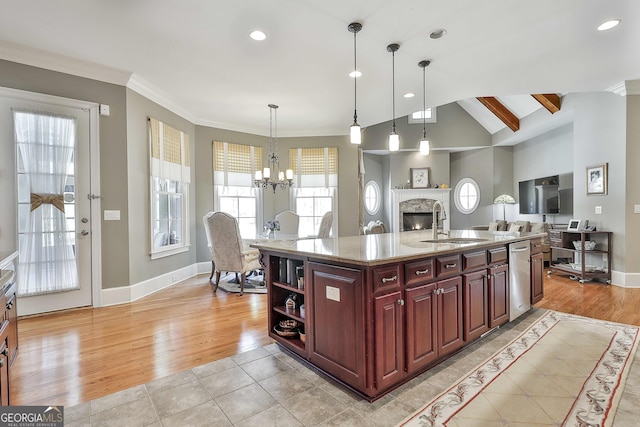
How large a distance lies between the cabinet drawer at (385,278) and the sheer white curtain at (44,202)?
3.54 meters

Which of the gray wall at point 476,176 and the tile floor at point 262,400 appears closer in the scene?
the tile floor at point 262,400

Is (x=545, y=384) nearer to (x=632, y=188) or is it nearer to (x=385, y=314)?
(x=385, y=314)

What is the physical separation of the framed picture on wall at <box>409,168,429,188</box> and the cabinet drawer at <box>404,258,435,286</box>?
23.3ft

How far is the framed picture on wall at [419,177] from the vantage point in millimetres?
8695

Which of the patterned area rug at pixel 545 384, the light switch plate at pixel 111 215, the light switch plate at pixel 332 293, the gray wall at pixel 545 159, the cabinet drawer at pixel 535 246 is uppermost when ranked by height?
the gray wall at pixel 545 159

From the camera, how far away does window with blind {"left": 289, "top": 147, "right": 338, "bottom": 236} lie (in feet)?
20.7

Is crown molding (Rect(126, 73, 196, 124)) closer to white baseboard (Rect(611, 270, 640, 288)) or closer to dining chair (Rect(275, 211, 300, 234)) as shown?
dining chair (Rect(275, 211, 300, 234))

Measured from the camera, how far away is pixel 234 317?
3205 millimetres

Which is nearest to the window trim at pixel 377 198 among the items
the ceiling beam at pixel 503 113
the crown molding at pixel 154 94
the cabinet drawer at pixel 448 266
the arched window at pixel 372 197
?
the arched window at pixel 372 197

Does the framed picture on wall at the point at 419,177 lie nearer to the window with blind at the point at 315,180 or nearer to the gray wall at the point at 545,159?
the gray wall at the point at 545,159

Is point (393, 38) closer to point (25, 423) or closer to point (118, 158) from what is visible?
point (118, 158)

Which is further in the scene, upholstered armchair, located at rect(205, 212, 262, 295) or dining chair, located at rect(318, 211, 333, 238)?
dining chair, located at rect(318, 211, 333, 238)

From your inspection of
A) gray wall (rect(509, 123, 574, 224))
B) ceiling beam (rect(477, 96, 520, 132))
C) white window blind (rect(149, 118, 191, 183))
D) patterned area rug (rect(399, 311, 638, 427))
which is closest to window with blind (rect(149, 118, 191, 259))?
white window blind (rect(149, 118, 191, 183))

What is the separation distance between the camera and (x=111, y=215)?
3660 millimetres
